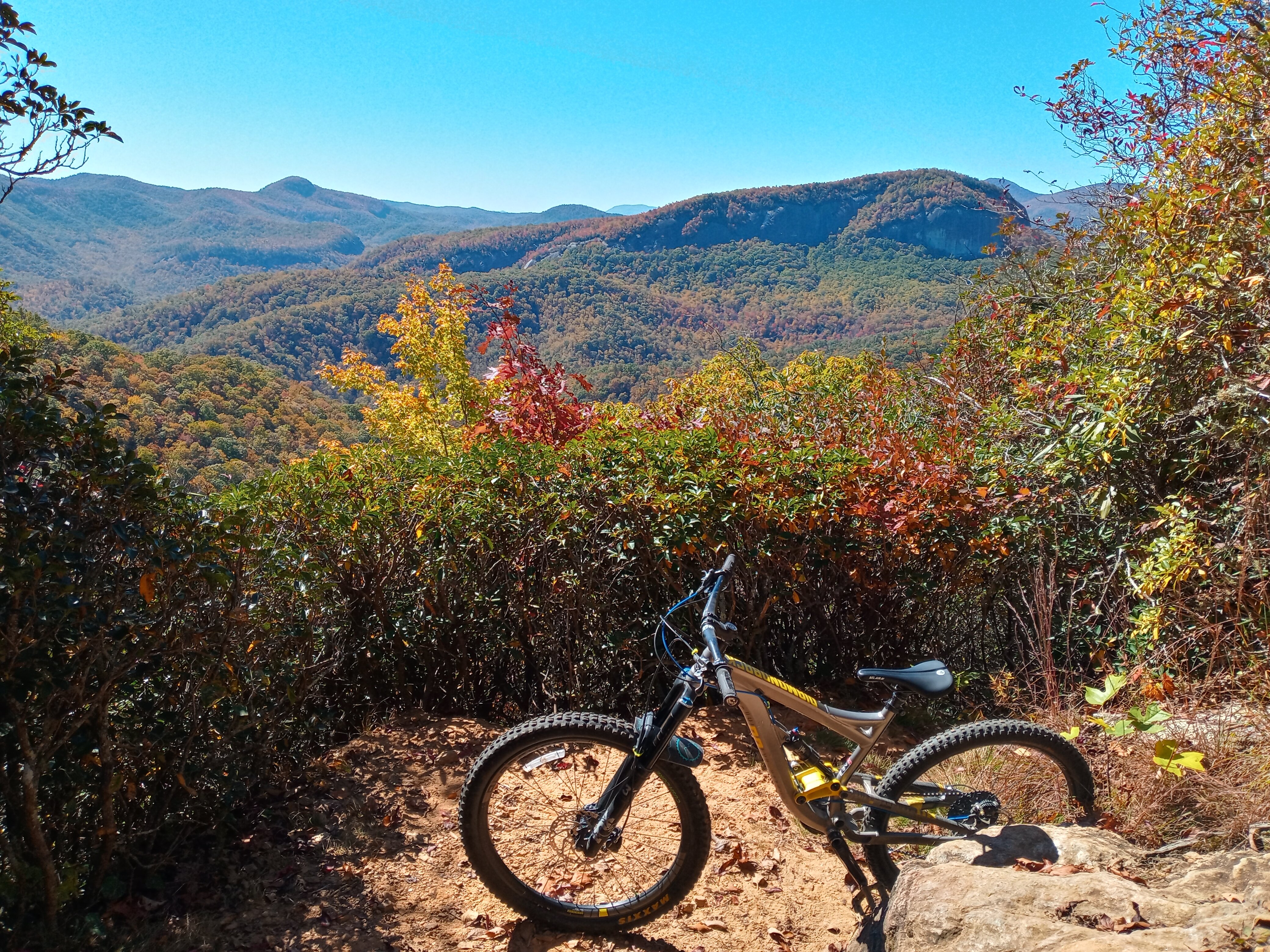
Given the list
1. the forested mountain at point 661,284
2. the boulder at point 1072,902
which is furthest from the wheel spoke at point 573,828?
the forested mountain at point 661,284

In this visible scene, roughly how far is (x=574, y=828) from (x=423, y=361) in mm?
18075

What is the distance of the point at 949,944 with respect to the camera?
6.42ft

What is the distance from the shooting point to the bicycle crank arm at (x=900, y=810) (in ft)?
8.26

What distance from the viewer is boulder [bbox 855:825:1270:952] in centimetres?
175

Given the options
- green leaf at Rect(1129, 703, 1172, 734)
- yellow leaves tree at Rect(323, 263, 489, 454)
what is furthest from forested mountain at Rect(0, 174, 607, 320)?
green leaf at Rect(1129, 703, 1172, 734)

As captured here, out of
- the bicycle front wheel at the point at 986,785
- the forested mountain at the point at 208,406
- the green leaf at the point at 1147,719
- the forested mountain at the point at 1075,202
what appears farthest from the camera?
the forested mountain at the point at 208,406

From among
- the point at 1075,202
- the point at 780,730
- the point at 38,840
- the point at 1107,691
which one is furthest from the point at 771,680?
the point at 1075,202

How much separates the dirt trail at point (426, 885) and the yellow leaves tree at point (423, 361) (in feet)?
50.3

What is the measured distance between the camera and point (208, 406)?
36781 millimetres

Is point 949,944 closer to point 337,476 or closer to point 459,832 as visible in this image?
point 459,832

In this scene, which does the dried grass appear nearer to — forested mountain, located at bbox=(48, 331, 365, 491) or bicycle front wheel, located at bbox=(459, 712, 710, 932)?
bicycle front wheel, located at bbox=(459, 712, 710, 932)

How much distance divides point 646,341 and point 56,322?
7462cm

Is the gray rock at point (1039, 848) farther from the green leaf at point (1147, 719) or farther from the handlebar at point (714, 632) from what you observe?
the handlebar at point (714, 632)

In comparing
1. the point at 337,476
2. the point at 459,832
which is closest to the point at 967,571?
the point at 459,832
